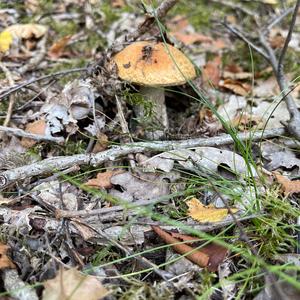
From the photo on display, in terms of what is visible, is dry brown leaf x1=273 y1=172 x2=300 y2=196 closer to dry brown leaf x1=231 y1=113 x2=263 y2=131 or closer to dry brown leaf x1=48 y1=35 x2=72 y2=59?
dry brown leaf x1=231 y1=113 x2=263 y2=131

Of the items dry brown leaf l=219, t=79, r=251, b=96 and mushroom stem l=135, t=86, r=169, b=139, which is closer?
mushroom stem l=135, t=86, r=169, b=139

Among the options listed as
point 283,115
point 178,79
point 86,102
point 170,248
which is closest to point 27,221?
point 170,248

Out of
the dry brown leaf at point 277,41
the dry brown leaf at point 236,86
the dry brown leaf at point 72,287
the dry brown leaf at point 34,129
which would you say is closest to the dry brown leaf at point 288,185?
the dry brown leaf at point 72,287

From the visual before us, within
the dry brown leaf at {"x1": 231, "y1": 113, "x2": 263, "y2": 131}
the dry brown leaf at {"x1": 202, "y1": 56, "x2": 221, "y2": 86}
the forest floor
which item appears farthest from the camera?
the dry brown leaf at {"x1": 202, "y1": 56, "x2": 221, "y2": 86}

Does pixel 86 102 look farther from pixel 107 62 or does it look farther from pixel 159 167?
pixel 159 167

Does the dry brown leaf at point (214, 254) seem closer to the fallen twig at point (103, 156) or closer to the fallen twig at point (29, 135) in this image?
the fallen twig at point (103, 156)

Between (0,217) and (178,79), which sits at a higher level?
(178,79)

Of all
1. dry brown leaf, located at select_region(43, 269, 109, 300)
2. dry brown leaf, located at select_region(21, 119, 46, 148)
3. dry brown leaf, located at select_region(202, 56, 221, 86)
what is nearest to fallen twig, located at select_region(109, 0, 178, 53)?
dry brown leaf, located at select_region(21, 119, 46, 148)
